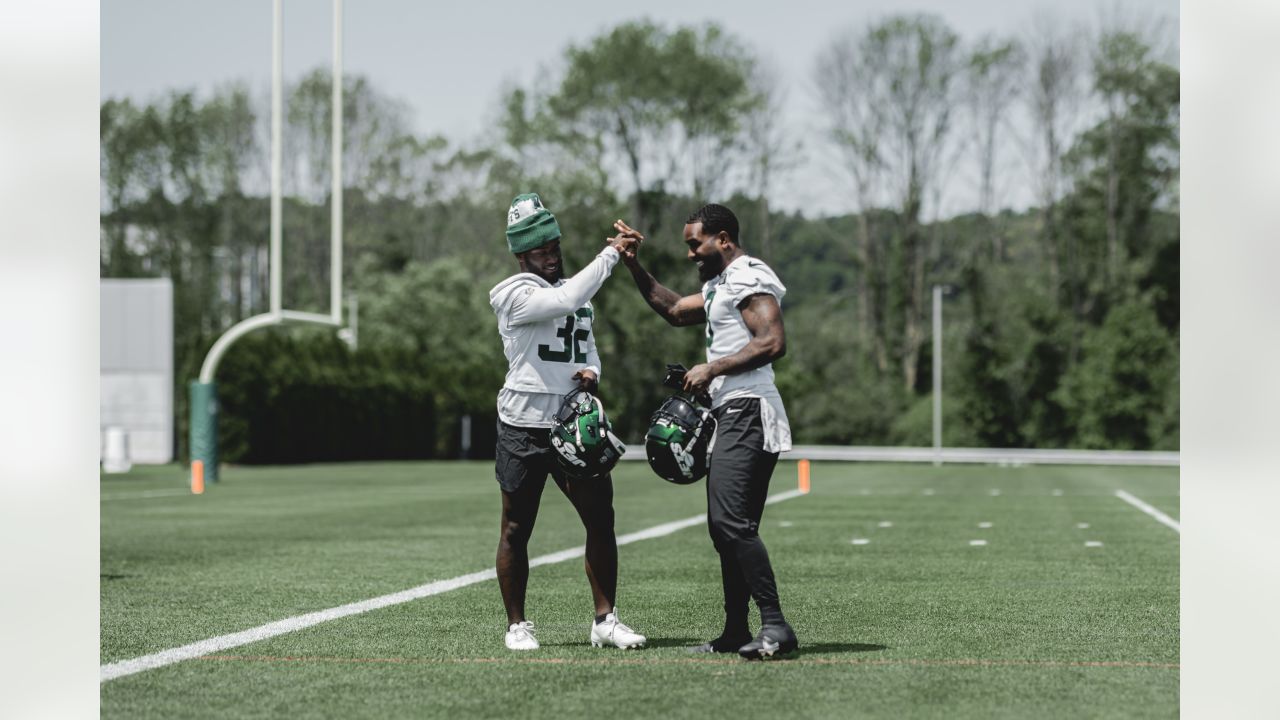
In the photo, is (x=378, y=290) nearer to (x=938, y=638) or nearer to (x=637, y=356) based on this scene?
(x=637, y=356)

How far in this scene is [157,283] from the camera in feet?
159

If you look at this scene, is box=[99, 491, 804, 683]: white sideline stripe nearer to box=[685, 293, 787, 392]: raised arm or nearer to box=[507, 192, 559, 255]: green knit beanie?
box=[507, 192, 559, 255]: green knit beanie

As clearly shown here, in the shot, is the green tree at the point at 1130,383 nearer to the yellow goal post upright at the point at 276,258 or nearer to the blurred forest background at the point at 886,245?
the blurred forest background at the point at 886,245

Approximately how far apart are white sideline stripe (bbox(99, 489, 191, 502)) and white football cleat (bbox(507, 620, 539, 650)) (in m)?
17.8

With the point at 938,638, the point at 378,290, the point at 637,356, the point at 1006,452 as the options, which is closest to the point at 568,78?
the point at 637,356

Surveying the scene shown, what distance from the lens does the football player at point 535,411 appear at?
→ 741cm

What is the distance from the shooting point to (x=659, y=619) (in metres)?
8.73

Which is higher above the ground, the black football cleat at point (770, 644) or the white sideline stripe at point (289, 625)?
the black football cleat at point (770, 644)

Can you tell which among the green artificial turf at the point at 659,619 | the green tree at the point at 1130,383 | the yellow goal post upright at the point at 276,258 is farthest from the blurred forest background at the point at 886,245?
the green artificial turf at the point at 659,619

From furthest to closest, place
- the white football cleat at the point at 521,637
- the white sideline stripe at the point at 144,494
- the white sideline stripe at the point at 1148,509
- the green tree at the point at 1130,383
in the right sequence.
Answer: the green tree at the point at 1130,383 < the white sideline stripe at the point at 144,494 < the white sideline stripe at the point at 1148,509 < the white football cleat at the point at 521,637

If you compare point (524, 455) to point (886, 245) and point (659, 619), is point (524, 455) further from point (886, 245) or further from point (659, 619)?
point (886, 245)

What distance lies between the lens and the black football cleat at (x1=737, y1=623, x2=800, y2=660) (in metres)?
6.98

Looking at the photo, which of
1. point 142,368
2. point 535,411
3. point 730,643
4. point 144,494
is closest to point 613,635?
point 730,643

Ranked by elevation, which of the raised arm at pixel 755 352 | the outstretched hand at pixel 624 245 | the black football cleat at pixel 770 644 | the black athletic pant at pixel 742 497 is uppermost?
the outstretched hand at pixel 624 245
